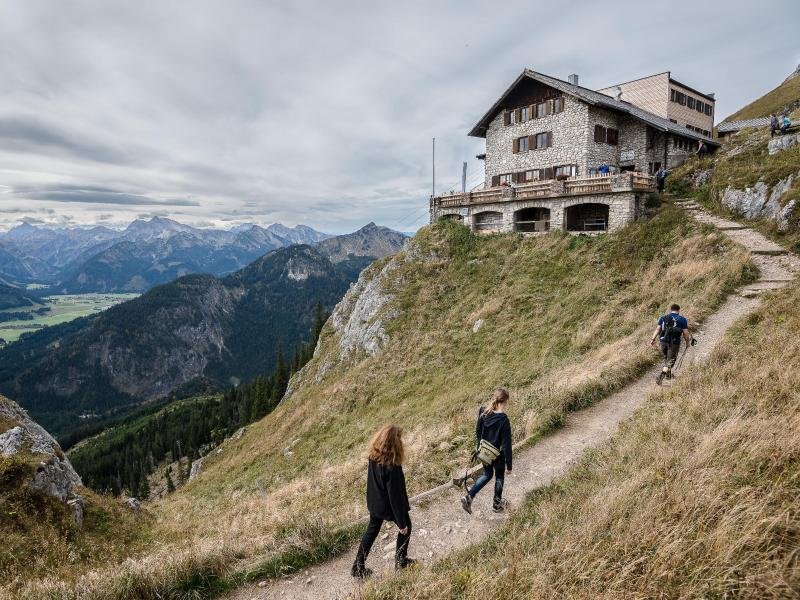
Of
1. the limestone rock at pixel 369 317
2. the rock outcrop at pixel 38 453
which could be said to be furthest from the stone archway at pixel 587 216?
the rock outcrop at pixel 38 453

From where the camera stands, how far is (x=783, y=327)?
1225cm

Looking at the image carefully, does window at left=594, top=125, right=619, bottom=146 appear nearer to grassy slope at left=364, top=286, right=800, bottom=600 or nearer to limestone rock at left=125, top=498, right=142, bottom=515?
grassy slope at left=364, top=286, right=800, bottom=600

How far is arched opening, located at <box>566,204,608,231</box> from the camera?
3191cm

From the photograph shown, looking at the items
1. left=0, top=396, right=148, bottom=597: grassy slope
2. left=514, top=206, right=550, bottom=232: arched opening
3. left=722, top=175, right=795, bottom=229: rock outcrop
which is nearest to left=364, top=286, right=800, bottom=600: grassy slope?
left=0, top=396, right=148, bottom=597: grassy slope

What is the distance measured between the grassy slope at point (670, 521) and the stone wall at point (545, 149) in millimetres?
31075

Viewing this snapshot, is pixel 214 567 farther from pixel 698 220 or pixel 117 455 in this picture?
pixel 117 455

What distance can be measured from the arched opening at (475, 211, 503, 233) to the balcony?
151 centimetres

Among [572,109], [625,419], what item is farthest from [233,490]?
[572,109]

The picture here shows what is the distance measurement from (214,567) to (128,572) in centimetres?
140

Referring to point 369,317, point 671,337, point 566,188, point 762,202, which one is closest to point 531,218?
point 566,188

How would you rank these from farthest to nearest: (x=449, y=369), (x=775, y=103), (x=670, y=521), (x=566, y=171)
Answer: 1. (x=775, y=103)
2. (x=566, y=171)
3. (x=449, y=369)
4. (x=670, y=521)

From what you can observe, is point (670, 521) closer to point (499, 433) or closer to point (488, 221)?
point (499, 433)

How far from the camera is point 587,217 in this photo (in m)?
33.0

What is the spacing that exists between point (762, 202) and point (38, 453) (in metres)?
39.1
